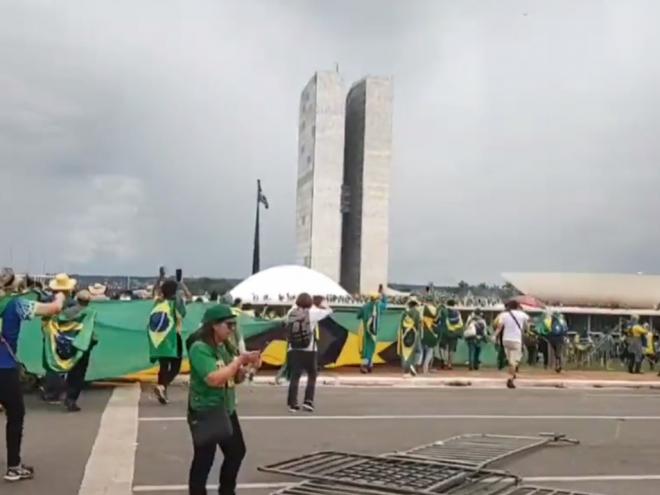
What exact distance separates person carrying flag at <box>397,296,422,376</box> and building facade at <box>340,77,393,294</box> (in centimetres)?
4198

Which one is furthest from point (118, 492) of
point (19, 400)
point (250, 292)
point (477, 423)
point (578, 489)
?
point (250, 292)

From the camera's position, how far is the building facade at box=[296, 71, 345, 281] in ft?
200

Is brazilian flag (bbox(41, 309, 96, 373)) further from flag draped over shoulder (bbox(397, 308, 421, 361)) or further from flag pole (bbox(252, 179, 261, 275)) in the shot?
flag pole (bbox(252, 179, 261, 275))

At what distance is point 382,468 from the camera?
848 centimetres

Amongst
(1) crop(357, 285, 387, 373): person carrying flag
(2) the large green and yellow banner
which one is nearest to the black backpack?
(2) the large green and yellow banner

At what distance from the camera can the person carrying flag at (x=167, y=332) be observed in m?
13.7

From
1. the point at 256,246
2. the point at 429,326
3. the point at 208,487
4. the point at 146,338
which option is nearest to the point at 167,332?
the point at 146,338

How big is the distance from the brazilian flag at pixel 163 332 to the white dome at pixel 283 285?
24.5 metres

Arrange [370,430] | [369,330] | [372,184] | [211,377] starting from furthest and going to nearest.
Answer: [372,184], [369,330], [370,430], [211,377]

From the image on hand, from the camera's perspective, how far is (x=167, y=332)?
13688 millimetres

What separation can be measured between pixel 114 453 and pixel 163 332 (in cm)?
452

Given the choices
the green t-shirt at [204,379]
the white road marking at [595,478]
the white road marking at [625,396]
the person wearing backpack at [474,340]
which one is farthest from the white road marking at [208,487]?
the person wearing backpack at [474,340]

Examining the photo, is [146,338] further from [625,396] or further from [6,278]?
[625,396]

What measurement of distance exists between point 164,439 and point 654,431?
653 centimetres
